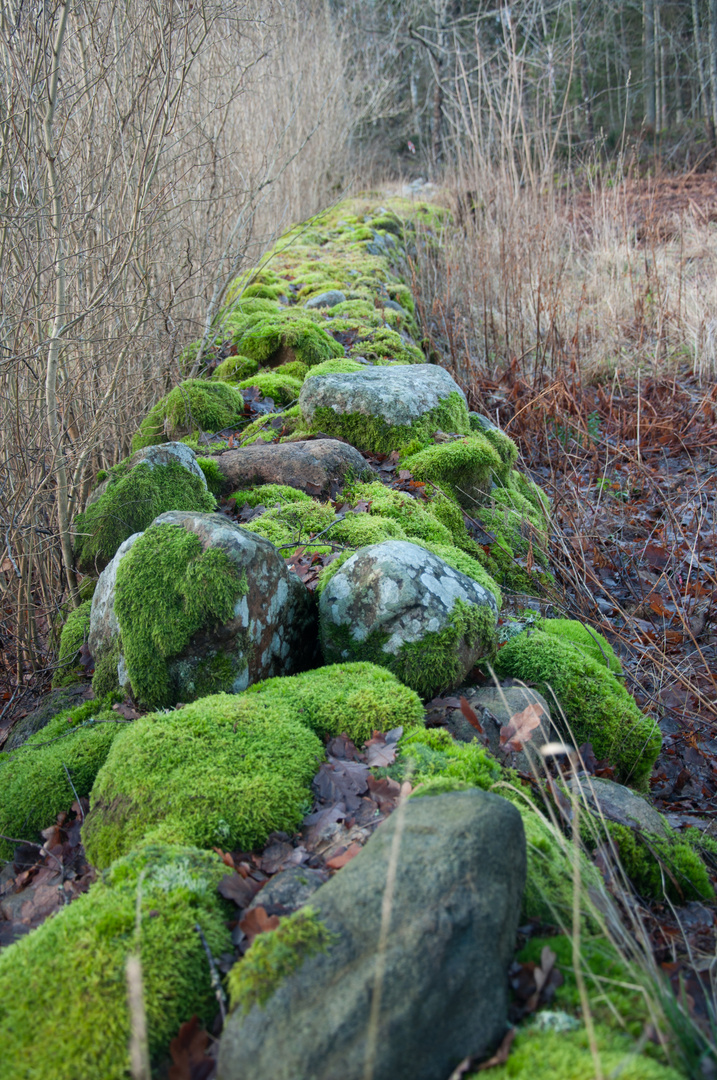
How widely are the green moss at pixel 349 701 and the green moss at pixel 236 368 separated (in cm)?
392

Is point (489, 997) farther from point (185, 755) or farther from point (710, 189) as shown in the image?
point (710, 189)

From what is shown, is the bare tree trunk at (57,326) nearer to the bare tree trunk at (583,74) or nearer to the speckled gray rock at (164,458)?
the speckled gray rock at (164,458)

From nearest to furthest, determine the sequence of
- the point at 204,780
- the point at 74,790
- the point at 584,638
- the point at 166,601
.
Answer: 1. the point at 204,780
2. the point at 74,790
3. the point at 166,601
4. the point at 584,638

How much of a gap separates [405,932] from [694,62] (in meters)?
26.2

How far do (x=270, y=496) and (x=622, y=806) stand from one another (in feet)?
7.83

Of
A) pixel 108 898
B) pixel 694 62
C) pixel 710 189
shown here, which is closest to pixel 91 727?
pixel 108 898

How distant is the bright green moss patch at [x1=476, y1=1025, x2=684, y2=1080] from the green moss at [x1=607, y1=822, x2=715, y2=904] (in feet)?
3.09

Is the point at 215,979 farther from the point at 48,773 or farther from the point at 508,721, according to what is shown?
the point at 508,721

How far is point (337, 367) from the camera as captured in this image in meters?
4.91

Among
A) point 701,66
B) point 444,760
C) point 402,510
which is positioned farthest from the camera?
point 701,66

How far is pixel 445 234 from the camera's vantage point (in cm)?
870

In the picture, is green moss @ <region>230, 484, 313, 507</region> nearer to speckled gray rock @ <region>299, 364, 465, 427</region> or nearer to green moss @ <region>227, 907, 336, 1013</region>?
speckled gray rock @ <region>299, 364, 465, 427</region>

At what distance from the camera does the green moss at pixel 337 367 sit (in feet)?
15.8

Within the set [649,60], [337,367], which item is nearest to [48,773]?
[337,367]
